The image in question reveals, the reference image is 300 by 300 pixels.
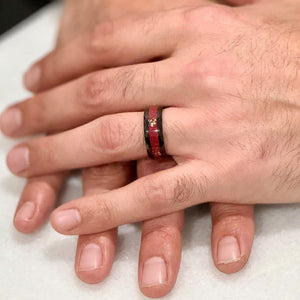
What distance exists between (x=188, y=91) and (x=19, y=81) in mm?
524

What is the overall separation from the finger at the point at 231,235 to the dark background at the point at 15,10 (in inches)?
38.2

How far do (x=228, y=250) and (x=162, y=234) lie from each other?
0.12m

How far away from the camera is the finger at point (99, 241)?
2.38ft

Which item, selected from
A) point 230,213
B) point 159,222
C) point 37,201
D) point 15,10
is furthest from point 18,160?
point 15,10

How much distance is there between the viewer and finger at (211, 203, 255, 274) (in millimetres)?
711

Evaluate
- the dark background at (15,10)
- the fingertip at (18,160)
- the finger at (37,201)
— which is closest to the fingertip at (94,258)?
the finger at (37,201)

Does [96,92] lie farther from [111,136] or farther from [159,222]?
[159,222]

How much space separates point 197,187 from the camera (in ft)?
2.47

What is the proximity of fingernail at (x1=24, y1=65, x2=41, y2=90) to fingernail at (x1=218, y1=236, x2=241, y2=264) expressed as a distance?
23.4 inches

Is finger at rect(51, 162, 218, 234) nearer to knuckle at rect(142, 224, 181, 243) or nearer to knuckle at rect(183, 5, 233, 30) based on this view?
knuckle at rect(142, 224, 181, 243)

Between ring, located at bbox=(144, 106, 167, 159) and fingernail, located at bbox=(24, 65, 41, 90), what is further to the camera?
fingernail, located at bbox=(24, 65, 41, 90)

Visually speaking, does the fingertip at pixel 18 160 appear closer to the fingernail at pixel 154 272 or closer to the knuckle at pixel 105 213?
the knuckle at pixel 105 213

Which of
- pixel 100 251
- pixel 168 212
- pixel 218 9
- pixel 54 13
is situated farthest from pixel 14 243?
pixel 54 13

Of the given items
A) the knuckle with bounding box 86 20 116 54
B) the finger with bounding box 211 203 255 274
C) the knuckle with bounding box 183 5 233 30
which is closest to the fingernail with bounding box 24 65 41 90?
the knuckle with bounding box 86 20 116 54
